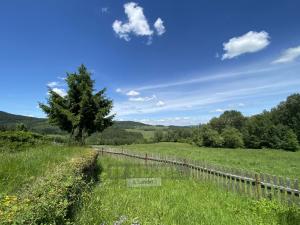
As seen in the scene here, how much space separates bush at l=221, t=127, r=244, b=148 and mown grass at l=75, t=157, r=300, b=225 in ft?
157

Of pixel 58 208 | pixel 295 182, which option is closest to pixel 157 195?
pixel 295 182

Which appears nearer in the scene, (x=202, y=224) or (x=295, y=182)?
(x=202, y=224)

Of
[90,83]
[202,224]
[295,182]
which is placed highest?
[90,83]

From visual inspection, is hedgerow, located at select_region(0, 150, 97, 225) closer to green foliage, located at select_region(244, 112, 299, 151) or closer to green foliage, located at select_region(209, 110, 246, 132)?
green foliage, located at select_region(244, 112, 299, 151)

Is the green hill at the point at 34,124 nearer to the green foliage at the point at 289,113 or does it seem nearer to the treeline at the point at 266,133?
the treeline at the point at 266,133

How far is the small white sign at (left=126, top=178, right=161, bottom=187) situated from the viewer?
9727mm

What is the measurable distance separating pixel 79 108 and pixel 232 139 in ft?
124

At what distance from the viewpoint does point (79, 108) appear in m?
26.1

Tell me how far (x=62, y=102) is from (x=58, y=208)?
24439 mm

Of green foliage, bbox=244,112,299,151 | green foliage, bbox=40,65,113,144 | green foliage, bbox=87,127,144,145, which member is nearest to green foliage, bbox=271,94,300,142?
green foliage, bbox=244,112,299,151

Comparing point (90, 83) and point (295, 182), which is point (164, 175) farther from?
point (90, 83)

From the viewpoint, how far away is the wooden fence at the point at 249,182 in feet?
21.8

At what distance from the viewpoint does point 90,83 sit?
27422 millimetres

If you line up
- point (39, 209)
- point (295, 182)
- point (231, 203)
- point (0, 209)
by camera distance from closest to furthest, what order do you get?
point (0, 209)
point (39, 209)
point (295, 182)
point (231, 203)
